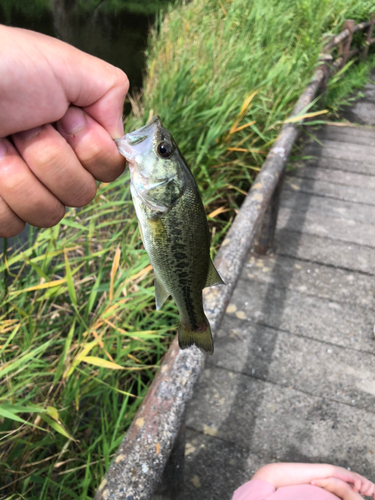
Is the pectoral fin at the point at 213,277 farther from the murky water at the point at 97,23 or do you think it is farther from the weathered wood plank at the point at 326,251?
the murky water at the point at 97,23

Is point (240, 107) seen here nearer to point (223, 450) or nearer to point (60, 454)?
point (223, 450)

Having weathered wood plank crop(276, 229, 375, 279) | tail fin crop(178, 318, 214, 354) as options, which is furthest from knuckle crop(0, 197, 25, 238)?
weathered wood plank crop(276, 229, 375, 279)

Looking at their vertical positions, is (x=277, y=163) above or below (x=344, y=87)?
above

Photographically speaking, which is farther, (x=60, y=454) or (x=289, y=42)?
(x=289, y=42)

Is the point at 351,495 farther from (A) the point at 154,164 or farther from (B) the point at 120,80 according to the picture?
(B) the point at 120,80

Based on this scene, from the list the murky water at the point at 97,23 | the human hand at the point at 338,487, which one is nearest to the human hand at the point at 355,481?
the human hand at the point at 338,487

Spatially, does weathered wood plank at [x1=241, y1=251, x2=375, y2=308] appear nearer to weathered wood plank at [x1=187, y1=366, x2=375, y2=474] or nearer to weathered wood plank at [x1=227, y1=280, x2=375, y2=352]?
weathered wood plank at [x1=227, y1=280, x2=375, y2=352]

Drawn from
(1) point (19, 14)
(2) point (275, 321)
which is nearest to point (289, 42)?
(2) point (275, 321)

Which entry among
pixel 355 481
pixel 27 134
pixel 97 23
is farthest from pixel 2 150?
pixel 97 23
